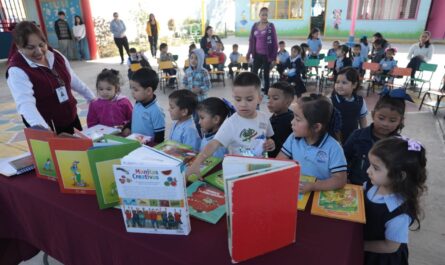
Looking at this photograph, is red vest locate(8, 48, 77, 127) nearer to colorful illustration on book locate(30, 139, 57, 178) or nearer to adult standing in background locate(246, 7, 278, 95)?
colorful illustration on book locate(30, 139, 57, 178)

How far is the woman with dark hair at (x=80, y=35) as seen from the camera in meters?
11.6

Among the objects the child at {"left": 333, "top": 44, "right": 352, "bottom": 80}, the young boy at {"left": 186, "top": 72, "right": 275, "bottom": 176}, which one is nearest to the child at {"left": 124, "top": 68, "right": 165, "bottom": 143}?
the young boy at {"left": 186, "top": 72, "right": 275, "bottom": 176}

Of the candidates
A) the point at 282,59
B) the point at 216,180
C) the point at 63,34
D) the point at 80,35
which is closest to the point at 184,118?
the point at 216,180

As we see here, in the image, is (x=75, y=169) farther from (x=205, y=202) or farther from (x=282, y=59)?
(x=282, y=59)

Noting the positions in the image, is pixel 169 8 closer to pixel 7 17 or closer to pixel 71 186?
pixel 7 17

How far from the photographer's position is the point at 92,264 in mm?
1372

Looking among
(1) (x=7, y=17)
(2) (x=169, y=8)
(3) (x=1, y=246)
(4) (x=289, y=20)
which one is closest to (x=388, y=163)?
(3) (x=1, y=246)

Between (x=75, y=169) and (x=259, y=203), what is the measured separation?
0.94 meters

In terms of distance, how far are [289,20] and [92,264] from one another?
17.6 metres

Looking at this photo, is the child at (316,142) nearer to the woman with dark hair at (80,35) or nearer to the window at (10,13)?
the woman with dark hair at (80,35)

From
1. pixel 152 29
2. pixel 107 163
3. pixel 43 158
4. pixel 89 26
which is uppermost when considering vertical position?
pixel 89 26

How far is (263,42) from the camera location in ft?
20.2

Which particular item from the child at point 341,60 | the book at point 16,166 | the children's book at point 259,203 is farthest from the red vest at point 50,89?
the child at point 341,60

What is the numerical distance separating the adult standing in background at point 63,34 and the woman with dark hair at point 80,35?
0.93ft
